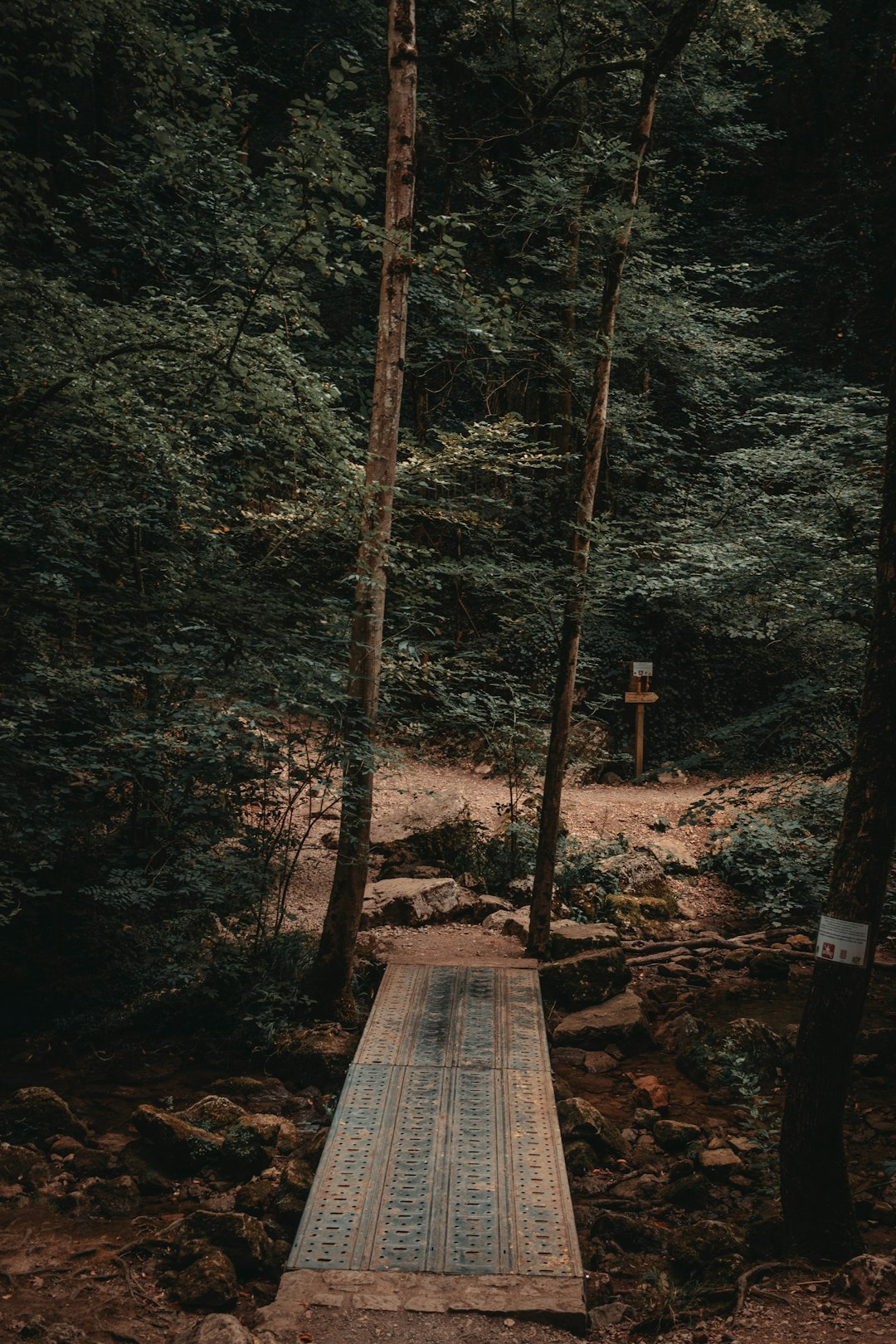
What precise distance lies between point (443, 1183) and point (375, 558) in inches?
165

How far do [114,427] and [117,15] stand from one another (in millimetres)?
3267

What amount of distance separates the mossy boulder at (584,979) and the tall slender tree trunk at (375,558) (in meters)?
1.81

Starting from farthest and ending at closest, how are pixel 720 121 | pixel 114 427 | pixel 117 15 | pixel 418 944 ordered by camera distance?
1. pixel 720 121
2. pixel 418 944
3. pixel 117 15
4. pixel 114 427

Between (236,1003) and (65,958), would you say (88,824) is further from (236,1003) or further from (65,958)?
(236,1003)

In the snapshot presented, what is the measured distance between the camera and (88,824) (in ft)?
23.2

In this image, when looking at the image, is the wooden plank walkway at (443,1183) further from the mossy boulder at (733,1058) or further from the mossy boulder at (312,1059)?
the mossy boulder at (733,1058)

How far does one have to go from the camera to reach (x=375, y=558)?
6824mm

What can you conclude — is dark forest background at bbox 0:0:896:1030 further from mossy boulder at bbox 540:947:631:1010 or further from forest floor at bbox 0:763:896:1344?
mossy boulder at bbox 540:947:631:1010

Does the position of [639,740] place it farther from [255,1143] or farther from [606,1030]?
[255,1143]

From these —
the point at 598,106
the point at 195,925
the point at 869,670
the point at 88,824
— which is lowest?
the point at 195,925

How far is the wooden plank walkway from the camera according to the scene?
144 inches

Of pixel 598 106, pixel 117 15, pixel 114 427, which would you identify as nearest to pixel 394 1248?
pixel 114 427

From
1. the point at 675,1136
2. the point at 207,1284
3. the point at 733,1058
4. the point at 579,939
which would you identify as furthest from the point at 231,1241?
the point at 579,939

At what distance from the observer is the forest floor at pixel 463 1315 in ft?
11.3
